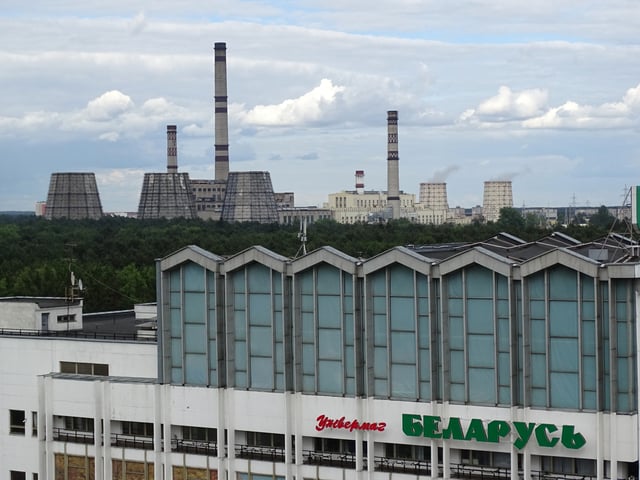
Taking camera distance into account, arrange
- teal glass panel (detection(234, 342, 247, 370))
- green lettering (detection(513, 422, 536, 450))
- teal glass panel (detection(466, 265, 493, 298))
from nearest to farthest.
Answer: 1. green lettering (detection(513, 422, 536, 450))
2. teal glass panel (detection(466, 265, 493, 298))
3. teal glass panel (detection(234, 342, 247, 370))

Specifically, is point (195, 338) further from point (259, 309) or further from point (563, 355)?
point (563, 355)

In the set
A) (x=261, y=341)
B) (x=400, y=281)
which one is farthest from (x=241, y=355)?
(x=400, y=281)

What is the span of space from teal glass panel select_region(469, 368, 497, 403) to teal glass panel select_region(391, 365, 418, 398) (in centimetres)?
274

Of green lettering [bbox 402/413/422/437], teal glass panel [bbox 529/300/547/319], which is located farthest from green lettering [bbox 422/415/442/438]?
teal glass panel [bbox 529/300/547/319]

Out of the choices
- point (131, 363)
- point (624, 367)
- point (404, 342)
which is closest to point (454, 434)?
point (404, 342)

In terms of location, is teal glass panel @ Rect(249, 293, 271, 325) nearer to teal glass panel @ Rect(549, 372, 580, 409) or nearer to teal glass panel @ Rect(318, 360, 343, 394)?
teal glass panel @ Rect(318, 360, 343, 394)

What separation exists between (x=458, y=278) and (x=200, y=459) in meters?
16.1

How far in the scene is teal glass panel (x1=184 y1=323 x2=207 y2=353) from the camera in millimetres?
60281

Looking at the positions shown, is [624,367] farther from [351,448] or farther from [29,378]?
[29,378]

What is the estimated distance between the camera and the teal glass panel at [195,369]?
60.5 metres

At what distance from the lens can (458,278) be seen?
54.5 m

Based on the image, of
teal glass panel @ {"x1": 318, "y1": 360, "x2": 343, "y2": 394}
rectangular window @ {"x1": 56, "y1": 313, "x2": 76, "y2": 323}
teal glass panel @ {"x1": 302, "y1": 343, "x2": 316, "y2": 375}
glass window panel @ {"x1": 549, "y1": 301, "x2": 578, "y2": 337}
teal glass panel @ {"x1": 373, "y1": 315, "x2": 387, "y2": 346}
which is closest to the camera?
glass window panel @ {"x1": 549, "y1": 301, "x2": 578, "y2": 337}

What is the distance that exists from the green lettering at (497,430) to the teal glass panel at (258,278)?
12.6 metres

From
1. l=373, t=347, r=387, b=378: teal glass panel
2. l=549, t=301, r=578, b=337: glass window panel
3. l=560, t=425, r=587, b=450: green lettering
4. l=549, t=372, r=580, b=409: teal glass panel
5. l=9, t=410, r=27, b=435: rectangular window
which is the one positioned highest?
l=549, t=301, r=578, b=337: glass window panel
